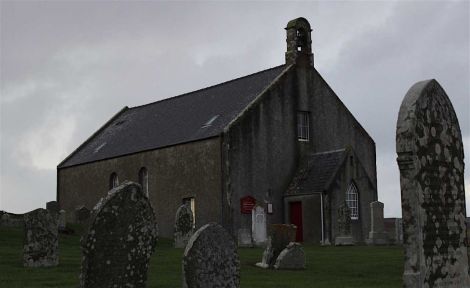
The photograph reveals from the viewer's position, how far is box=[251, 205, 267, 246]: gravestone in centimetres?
3572

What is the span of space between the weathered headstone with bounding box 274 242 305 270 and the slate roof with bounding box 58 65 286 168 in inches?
595

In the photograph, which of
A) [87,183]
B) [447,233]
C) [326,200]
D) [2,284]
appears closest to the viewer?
[447,233]

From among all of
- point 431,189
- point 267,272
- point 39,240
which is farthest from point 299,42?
point 431,189

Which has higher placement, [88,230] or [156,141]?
[156,141]

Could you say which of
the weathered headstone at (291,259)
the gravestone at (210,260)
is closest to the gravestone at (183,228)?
the weathered headstone at (291,259)

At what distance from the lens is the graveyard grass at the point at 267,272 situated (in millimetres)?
16719

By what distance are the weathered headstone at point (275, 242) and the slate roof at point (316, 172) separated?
1345cm

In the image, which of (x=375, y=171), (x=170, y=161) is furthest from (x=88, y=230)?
(x=375, y=171)

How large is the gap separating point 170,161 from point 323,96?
9601 mm

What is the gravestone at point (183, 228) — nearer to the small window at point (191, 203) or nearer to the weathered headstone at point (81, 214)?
the small window at point (191, 203)

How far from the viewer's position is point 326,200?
3575cm

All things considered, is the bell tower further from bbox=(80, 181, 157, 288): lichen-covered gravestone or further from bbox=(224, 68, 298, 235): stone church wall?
bbox=(80, 181, 157, 288): lichen-covered gravestone

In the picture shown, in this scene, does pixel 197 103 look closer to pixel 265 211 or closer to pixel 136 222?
pixel 265 211

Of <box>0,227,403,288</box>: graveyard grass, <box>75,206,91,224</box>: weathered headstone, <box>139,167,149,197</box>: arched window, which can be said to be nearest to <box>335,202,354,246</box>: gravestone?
<box>0,227,403,288</box>: graveyard grass
